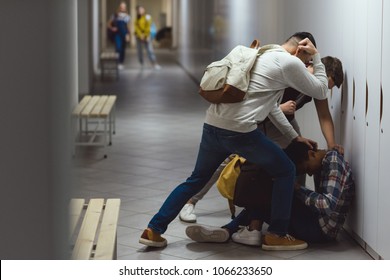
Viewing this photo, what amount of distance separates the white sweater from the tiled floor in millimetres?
862

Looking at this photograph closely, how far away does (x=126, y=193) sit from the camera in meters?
6.74

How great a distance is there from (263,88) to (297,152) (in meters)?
0.70

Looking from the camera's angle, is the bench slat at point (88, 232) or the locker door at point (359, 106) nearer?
the bench slat at point (88, 232)

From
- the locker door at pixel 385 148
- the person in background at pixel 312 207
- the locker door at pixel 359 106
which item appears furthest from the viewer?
the person in background at pixel 312 207

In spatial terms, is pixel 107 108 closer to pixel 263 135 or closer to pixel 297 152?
pixel 297 152

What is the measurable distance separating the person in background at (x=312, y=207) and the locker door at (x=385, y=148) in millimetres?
499

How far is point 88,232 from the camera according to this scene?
401 centimetres

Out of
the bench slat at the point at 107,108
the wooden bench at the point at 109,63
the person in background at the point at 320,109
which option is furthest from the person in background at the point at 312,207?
the wooden bench at the point at 109,63

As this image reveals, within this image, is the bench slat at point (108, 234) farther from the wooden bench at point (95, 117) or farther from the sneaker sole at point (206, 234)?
the wooden bench at point (95, 117)

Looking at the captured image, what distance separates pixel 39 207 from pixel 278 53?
342 centimetres

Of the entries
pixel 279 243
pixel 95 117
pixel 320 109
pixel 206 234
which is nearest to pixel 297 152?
pixel 320 109

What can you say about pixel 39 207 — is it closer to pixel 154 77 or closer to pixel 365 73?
pixel 365 73

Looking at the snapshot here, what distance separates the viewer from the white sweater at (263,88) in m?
4.48

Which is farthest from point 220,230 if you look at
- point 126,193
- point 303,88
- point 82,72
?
point 82,72
